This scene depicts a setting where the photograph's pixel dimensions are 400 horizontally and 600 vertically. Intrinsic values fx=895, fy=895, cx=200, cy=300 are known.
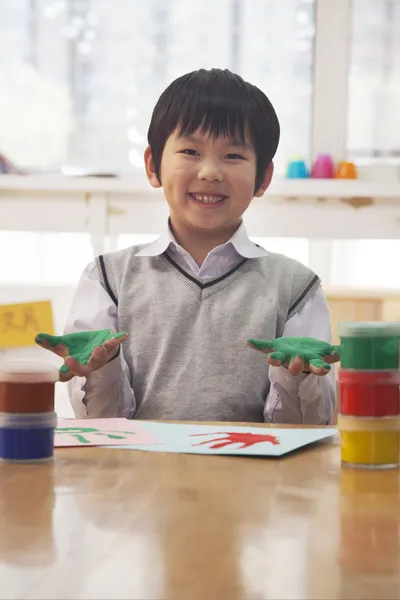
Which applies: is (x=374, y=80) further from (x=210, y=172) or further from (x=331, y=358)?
(x=331, y=358)

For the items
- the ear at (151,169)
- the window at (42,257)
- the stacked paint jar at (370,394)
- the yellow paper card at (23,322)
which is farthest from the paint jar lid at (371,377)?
the window at (42,257)

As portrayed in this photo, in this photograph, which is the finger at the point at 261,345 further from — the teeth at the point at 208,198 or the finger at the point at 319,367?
the teeth at the point at 208,198

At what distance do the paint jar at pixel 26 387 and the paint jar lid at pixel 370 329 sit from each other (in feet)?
0.92

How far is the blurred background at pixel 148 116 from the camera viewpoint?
8.02ft

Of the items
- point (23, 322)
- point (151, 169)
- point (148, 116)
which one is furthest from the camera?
point (148, 116)

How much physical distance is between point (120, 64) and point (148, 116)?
0.17 m

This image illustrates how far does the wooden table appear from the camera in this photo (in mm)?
477

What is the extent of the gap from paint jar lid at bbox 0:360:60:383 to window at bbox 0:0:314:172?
5.83 ft

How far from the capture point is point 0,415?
2.79ft

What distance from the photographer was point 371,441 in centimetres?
83

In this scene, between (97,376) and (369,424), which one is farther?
(97,376)

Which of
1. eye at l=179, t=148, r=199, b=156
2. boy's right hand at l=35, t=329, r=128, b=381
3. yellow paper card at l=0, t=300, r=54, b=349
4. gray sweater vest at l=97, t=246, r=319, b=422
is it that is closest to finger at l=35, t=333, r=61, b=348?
boy's right hand at l=35, t=329, r=128, b=381

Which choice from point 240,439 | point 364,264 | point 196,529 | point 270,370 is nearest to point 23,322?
point 364,264

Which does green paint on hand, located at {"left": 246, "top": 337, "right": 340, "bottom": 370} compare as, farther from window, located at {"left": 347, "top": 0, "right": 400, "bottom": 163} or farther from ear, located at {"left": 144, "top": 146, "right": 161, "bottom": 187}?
window, located at {"left": 347, "top": 0, "right": 400, "bottom": 163}
